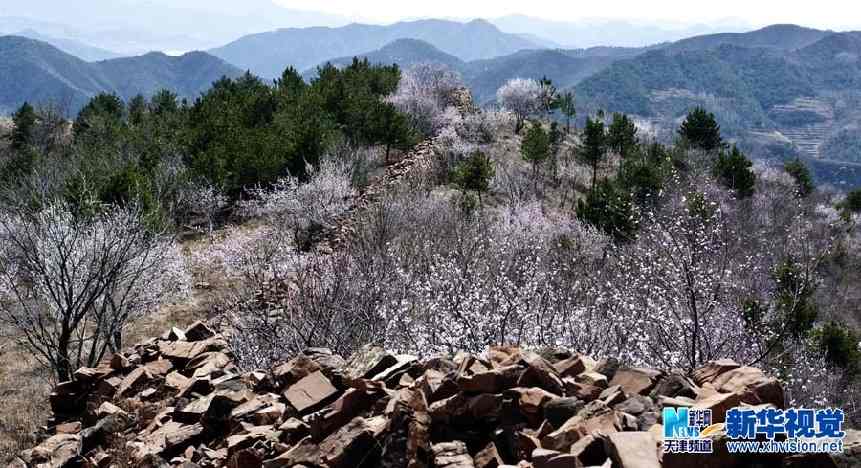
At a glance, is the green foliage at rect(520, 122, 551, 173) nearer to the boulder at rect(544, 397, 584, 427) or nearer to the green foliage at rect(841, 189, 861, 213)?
the green foliage at rect(841, 189, 861, 213)

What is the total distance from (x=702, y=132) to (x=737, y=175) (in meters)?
12.2

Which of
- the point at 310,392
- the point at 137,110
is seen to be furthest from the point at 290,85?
the point at 310,392

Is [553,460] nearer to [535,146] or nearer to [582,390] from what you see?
[582,390]

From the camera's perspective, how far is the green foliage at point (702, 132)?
176 feet

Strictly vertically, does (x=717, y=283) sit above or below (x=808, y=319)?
above

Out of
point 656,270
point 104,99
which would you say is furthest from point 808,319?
point 104,99

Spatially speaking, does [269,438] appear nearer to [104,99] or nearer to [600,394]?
[600,394]

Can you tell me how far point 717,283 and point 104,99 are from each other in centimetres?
6421

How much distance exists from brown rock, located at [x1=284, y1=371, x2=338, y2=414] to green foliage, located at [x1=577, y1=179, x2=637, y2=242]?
25021 mm

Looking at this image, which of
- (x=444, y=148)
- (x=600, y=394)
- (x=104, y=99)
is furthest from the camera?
(x=104, y=99)

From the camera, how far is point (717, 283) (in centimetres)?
1680

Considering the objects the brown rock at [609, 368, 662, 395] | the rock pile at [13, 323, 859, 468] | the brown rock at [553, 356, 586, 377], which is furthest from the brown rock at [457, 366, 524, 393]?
the brown rock at [609, 368, 662, 395]

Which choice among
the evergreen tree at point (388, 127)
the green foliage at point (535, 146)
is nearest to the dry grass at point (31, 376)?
the evergreen tree at point (388, 127)

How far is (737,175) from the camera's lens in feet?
141
